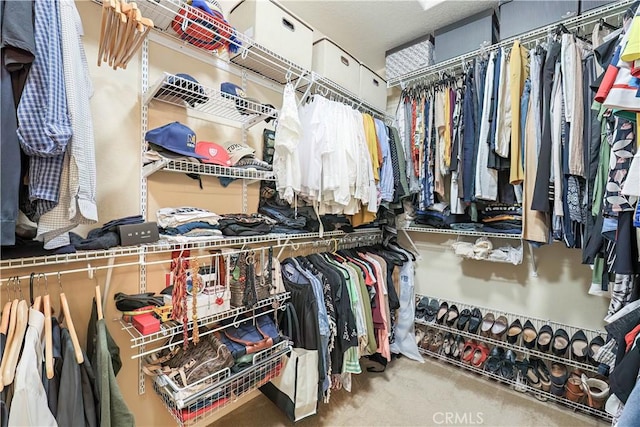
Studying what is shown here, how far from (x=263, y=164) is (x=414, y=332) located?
1971mm

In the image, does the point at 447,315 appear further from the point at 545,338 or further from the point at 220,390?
the point at 220,390

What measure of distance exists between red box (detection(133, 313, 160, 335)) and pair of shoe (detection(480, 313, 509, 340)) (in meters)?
2.18

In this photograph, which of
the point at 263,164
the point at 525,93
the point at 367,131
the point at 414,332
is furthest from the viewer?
the point at 414,332

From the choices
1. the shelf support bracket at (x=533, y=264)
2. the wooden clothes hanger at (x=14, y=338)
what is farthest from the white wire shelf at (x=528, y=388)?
the wooden clothes hanger at (x=14, y=338)

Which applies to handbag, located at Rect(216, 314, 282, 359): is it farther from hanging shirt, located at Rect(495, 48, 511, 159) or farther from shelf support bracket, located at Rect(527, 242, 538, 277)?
shelf support bracket, located at Rect(527, 242, 538, 277)

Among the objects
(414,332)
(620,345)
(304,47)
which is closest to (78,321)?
Answer: (304,47)

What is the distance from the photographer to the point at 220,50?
5.08ft

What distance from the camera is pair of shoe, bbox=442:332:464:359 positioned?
7.30 ft

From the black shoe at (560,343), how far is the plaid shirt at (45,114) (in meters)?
2.66

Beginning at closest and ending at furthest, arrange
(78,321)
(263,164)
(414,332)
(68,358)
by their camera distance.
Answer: (68,358) < (78,321) < (263,164) < (414,332)

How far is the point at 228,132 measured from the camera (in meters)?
1.68

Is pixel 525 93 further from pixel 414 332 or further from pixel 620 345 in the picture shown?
pixel 414 332

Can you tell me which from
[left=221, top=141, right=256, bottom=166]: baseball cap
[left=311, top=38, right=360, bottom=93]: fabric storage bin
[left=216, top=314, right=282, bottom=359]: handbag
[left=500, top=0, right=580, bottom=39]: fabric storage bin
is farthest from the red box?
[left=500, top=0, right=580, bottom=39]: fabric storage bin

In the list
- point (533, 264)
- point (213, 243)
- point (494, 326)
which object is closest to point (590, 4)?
point (533, 264)
